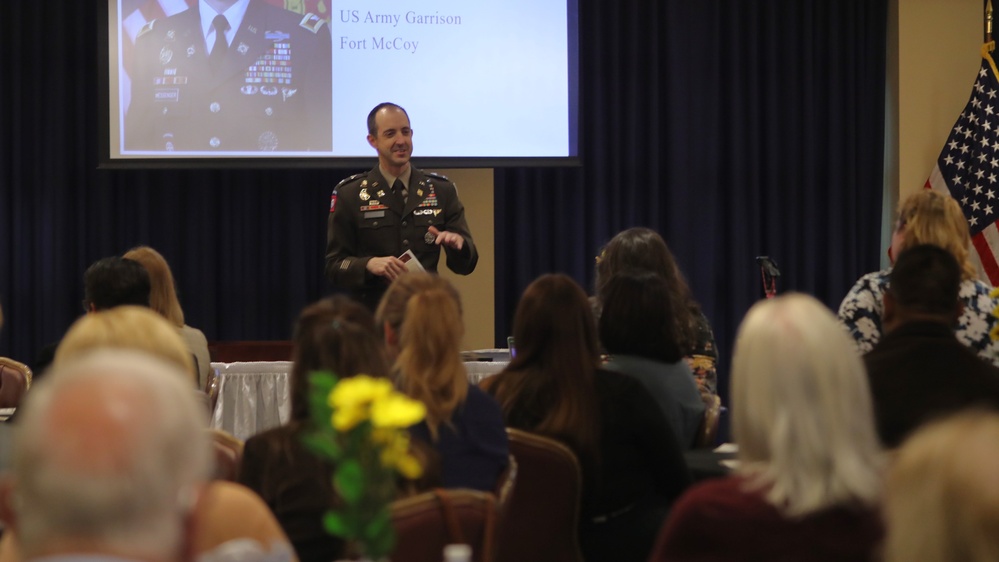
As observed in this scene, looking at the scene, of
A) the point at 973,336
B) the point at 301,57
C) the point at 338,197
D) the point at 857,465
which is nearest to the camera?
the point at 857,465

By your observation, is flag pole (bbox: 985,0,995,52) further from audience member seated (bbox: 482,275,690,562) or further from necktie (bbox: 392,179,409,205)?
audience member seated (bbox: 482,275,690,562)

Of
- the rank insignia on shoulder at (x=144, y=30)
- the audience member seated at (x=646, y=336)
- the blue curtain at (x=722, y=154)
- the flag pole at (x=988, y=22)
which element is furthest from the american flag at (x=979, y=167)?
the rank insignia on shoulder at (x=144, y=30)

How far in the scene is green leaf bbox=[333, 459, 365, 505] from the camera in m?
1.41

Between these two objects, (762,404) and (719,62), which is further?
(719,62)

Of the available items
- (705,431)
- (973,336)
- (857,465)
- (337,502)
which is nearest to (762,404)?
→ (857,465)

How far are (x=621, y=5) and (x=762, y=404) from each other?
551cm

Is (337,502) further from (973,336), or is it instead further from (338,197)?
(338,197)

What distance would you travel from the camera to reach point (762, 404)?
1.78 m

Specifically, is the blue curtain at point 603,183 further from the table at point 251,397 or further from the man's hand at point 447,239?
the man's hand at point 447,239

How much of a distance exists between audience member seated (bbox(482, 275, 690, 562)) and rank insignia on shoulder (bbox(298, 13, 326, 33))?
364 cm

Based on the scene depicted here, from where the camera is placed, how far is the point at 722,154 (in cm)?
712

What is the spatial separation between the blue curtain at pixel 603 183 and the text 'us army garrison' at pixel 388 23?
2.88ft

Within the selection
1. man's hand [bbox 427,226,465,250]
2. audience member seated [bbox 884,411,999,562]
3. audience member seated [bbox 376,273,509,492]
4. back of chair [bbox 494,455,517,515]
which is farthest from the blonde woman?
man's hand [bbox 427,226,465,250]

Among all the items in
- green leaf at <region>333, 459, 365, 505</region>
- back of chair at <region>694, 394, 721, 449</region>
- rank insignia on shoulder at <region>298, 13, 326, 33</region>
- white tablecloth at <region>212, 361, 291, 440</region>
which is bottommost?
white tablecloth at <region>212, 361, 291, 440</region>
